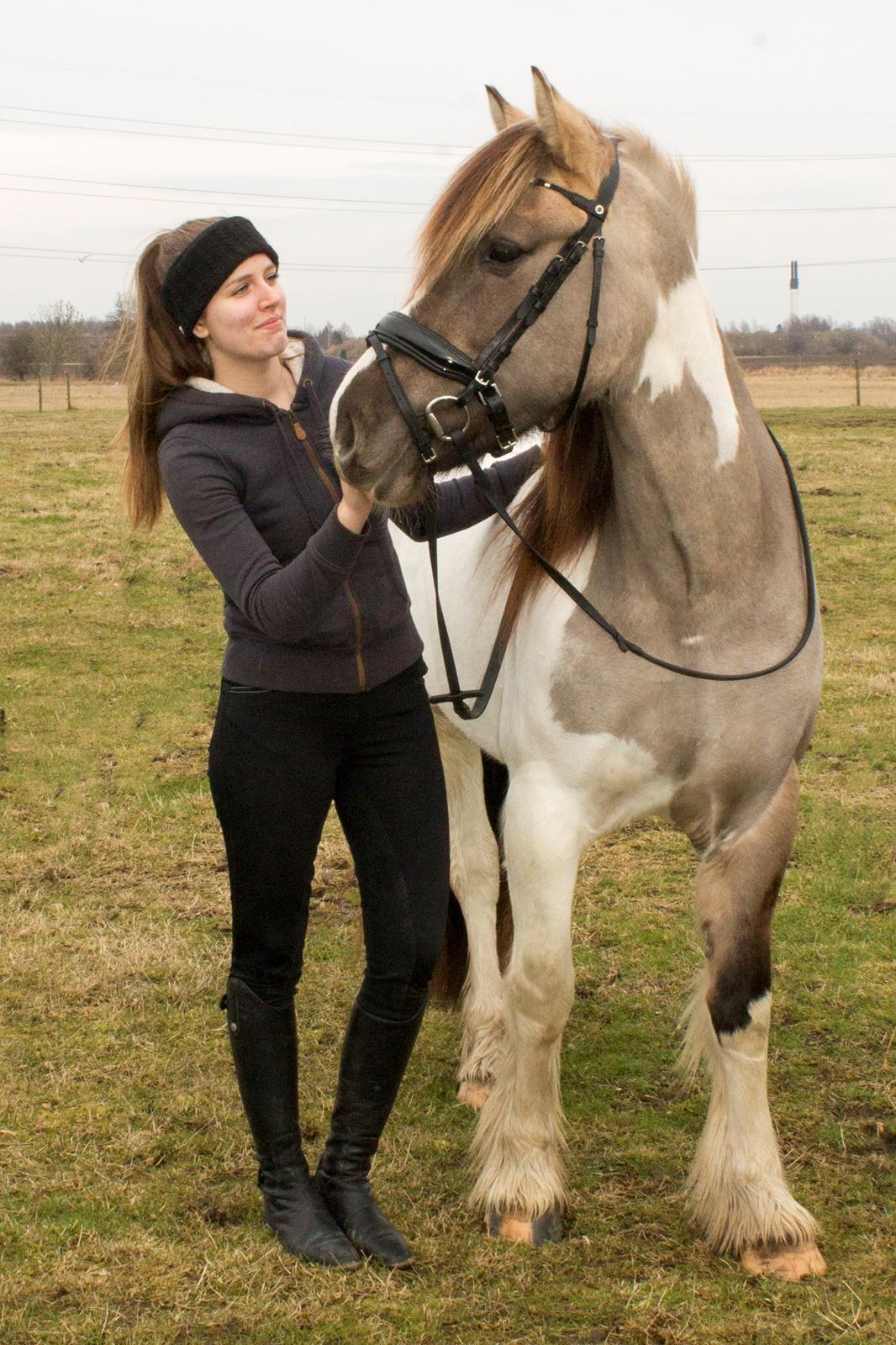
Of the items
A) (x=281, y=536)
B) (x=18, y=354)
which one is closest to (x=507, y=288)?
(x=281, y=536)

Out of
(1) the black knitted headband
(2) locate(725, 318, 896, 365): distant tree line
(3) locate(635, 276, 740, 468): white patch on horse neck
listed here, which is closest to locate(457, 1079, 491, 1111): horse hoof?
(3) locate(635, 276, 740, 468): white patch on horse neck

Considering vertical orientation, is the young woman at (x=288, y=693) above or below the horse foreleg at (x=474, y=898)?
above

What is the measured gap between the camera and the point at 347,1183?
8.66ft

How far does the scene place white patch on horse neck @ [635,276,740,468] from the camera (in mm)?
2221

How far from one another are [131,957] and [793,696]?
233cm

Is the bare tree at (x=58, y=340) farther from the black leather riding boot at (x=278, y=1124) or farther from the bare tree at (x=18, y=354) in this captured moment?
the black leather riding boot at (x=278, y=1124)

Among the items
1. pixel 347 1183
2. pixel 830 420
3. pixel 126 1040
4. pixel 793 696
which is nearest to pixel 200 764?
pixel 126 1040

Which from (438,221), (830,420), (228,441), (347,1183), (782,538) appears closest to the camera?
(438,221)

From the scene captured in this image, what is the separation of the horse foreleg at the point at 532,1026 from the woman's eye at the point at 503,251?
970 millimetres

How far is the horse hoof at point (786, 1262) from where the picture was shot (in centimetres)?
250

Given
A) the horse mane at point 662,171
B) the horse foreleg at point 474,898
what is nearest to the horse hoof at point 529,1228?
the horse foreleg at point 474,898

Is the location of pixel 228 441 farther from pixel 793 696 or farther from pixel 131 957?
pixel 131 957

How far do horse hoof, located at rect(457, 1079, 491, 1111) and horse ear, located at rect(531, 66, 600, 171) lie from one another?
2.20m

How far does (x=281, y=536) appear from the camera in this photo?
7.79 ft
